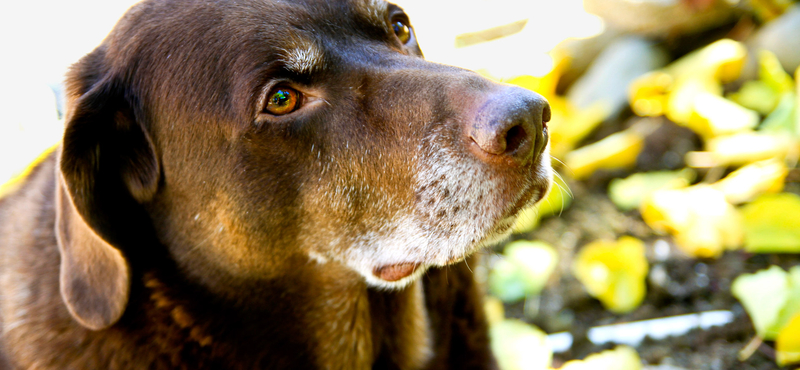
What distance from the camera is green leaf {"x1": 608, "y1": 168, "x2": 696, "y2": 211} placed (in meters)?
A: 3.37

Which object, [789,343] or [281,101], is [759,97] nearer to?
[789,343]

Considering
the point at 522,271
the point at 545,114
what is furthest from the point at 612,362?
the point at 545,114

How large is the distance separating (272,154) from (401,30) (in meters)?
0.75

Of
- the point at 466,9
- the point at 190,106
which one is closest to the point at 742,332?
the point at 190,106

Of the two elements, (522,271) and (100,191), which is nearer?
(100,191)

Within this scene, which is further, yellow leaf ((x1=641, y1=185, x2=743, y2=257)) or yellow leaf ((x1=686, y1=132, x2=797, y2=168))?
yellow leaf ((x1=686, y1=132, x2=797, y2=168))

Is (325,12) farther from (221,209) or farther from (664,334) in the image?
(664,334)

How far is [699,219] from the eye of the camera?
2906 mm

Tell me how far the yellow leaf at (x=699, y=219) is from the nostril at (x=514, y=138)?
1.65 metres

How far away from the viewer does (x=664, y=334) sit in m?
2.74

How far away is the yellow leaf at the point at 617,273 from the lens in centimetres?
286

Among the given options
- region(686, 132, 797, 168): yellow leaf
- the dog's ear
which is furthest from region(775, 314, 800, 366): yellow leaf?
the dog's ear

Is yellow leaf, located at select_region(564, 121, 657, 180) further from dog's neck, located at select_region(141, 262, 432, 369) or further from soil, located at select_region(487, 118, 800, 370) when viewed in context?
dog's neck, located at select_region(141, 262, 432, 369)

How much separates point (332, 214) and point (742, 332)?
5.95 ft
